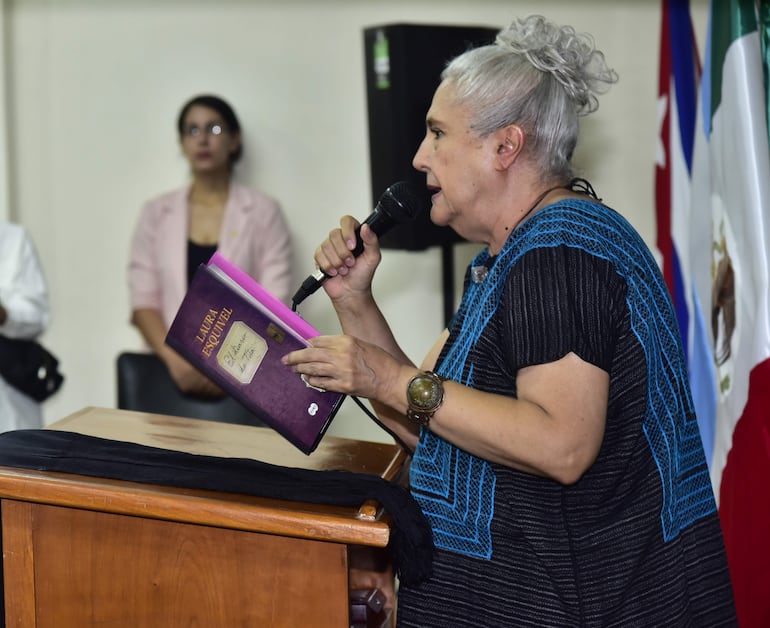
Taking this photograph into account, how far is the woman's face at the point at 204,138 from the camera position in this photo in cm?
415

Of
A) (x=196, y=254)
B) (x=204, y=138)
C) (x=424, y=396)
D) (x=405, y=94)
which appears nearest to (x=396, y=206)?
(x=424, y=396)

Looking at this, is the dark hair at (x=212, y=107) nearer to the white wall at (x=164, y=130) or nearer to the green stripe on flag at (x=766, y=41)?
the white wall at (x=164, y=130)

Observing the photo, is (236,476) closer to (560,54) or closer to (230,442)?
(230,442)

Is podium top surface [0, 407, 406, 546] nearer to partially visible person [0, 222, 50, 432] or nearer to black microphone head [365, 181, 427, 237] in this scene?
black microphone head [365, 181, 427, 237]

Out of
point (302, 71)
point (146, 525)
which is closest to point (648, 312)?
point (146, 525)

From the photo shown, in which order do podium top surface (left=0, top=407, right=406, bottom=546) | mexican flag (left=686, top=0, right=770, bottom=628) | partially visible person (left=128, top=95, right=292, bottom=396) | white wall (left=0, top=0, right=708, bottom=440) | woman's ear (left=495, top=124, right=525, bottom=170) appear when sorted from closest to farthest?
podium top surface (left=0, top=407, right=406, bottom=546)
woman's ear (left=495, top=124, right=525, bottom=170)
mexican flag (left=686, top=0, right=770, bottom=628)
partially visible person (left=128, top=95, right=292, bottom=396)
white wall (left=0, top=0, right=708, bottom=440)

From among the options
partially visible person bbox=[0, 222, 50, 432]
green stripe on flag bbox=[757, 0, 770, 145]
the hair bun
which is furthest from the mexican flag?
partially visible person bbox=[0, 222, 50, 432]

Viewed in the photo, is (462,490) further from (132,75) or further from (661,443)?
(132,75)

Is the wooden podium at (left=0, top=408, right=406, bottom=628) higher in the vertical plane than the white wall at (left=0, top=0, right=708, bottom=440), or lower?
lower

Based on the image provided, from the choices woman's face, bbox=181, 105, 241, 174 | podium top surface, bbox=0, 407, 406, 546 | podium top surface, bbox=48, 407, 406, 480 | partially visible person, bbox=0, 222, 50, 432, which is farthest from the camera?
woman's face, bbox=181, 105, 241, 174

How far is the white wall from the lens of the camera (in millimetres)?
4398

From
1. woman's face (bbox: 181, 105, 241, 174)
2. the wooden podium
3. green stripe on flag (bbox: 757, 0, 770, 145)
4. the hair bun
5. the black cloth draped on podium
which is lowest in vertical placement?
the wooden podium

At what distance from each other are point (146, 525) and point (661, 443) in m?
0.77

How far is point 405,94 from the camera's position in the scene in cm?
325
